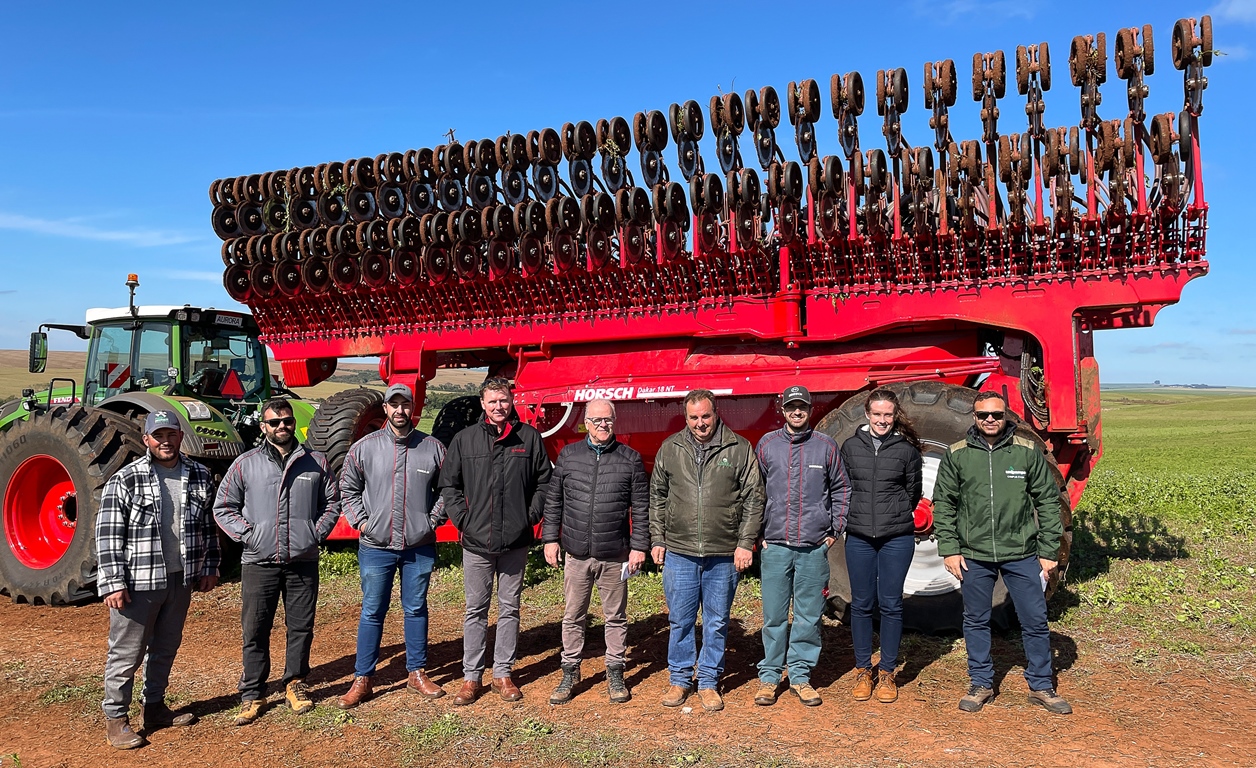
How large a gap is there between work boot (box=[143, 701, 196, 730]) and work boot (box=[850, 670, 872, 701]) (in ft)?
11.7

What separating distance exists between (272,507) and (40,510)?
491cm

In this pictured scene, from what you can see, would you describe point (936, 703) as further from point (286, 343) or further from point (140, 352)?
point (140, 352)

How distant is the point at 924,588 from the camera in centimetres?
610

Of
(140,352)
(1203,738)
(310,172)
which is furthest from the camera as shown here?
(140,352)

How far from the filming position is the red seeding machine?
19.8 ft

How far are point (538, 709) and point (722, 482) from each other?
5.20 ft

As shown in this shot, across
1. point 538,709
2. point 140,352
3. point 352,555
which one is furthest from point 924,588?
point 140,352

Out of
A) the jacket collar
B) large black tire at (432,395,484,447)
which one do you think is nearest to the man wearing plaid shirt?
the jacket collar

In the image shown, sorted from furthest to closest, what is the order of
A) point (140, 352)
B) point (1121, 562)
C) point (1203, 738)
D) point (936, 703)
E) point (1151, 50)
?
point (140, 352) → point (1121, 562) → point (1151, 50) → point (936, 703) → point (1203, 738)

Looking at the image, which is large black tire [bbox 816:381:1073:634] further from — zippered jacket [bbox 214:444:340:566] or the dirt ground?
zippered jacket [bbox 214:444:340:566]

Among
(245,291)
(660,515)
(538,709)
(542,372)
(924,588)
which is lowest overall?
(538,709)

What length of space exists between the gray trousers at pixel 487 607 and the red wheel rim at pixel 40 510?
4998 mm

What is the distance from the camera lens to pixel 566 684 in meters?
5.16

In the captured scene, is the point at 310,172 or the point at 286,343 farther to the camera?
the point at 286,343
